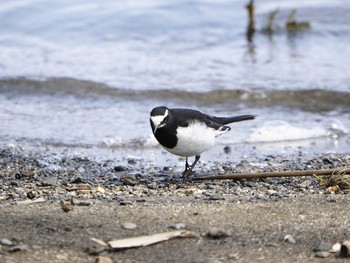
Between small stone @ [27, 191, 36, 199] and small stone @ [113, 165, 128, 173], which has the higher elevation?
small stone @ [27, 191, 36, 199]

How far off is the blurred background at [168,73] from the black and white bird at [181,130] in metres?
1.10

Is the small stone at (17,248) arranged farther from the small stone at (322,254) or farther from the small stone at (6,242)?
the small stone at (322,254)

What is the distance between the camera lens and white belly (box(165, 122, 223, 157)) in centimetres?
696

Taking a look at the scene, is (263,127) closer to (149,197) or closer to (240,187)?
(240,187)

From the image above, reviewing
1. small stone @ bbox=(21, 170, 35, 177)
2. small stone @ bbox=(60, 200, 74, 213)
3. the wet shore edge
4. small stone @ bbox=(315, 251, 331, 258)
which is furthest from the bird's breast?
small stone @ bbox=(315, 251, 331, 258)

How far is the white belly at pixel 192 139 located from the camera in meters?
6.96

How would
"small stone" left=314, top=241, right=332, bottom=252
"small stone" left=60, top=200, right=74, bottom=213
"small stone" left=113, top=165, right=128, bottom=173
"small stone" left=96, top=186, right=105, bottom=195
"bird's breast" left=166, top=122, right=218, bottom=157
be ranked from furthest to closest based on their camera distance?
"small stone" left=113, top=165, right=128, bottom=173 → "bird's breast" left=166, top=122, right=218, bottom=157 → "small stone" left=96, top=186, right=105, bottom=195 → "small stone" left=60, top=200, right=74, bottom=213 → "small stone" left=314, top=241, right=332, bottom=252

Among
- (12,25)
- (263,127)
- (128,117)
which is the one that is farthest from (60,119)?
(12,25)

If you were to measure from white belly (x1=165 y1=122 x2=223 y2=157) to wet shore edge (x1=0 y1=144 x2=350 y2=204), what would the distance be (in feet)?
0.89

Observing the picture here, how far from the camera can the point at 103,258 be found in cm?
487

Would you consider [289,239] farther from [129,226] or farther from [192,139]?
[192,139]

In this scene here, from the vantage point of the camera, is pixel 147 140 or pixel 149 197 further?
pixel 147 140

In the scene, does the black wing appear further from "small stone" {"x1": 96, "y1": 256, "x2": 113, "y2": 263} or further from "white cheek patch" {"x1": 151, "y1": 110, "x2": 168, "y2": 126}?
"small stone" {"x1": 96, "y1": 256, "x2": 113, "y2": 263}

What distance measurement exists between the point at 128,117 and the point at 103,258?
5.23 meters
